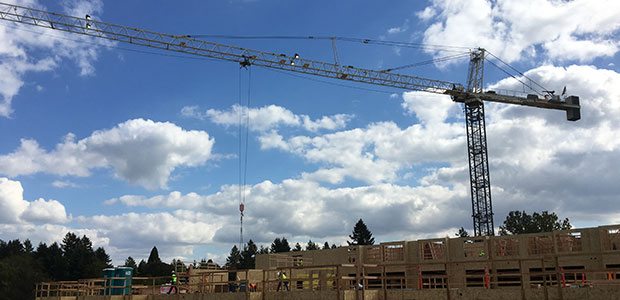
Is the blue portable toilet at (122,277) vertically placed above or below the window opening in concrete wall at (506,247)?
below

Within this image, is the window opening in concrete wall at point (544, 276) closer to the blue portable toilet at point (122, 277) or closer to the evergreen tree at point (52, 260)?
the blue portable toilet at point (122, 277)

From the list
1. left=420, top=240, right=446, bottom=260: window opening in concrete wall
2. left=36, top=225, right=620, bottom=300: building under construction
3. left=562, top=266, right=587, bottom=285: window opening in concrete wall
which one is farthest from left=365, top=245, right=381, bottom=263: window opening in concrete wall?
left=562, top=266, right=587, bottom=285: window opening in concrete wall

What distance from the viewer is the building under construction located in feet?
60.7

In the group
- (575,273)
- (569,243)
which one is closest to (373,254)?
(569,243)

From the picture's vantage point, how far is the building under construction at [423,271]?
18516 millimetres

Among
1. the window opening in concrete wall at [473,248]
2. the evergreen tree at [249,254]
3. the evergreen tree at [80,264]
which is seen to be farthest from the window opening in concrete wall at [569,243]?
the evergreen tree at [249,254]

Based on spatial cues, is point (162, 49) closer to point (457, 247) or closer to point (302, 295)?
point (457, 247)

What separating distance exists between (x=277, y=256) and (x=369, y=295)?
21.5 m

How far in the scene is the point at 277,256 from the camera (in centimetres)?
3925

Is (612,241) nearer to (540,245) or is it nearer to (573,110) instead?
(540,245)

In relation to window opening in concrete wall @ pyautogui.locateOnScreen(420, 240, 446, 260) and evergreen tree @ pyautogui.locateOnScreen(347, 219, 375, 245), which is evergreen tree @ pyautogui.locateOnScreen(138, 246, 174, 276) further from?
window opening in concrete wall @ pyautogui.locateOnScreen(420, 240, 446, 260)

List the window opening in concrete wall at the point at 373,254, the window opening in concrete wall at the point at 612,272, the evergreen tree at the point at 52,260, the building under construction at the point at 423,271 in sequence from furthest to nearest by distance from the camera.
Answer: the evergreen tree at the point at 52,260 → the window opening in concrete wall at the point at 373,254 → the building under construction at the point at 423,271 → the window opening in concrete wall at the point at 612,272

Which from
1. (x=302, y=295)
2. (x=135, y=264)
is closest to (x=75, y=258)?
(x=135, y=264)

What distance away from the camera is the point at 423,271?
32.8 m
